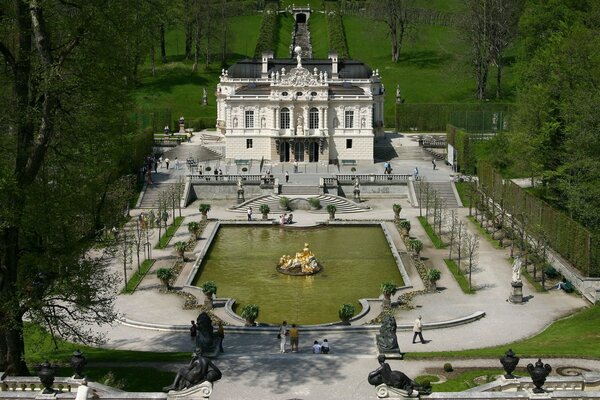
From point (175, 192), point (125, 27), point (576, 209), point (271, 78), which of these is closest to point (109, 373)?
point (125, 27)

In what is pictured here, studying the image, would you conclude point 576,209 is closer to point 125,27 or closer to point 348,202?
point 348,202

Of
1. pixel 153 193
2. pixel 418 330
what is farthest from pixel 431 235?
pixel 153 193

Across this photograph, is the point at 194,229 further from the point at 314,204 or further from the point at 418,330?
the point at 418,330

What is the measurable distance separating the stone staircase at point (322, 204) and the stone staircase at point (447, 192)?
25.0ft

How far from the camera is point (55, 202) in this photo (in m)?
28.4

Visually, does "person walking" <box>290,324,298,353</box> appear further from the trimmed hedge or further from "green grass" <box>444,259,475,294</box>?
the trimmed hedge

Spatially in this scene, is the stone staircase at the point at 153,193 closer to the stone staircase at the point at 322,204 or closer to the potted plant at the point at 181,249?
the stone staircase at the point at 322,204

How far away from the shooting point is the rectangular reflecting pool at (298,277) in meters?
45.9

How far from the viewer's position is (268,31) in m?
144

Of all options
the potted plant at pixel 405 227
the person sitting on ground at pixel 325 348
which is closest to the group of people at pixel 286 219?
the potted plant at pixel 405 227

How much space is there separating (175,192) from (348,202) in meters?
15.3

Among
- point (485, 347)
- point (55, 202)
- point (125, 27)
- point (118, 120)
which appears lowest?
point (485, 347)

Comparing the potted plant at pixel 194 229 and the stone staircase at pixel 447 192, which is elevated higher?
the stone staircase at pixel 447 192

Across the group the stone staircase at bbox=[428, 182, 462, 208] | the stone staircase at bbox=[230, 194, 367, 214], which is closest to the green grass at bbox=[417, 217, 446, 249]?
the stone staircase at bbox=[428, 182, 462, 208]
